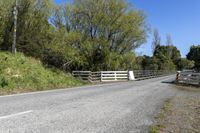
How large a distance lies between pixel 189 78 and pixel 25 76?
1624 cm

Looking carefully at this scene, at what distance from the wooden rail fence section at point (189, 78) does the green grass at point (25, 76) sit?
1110 centimetres

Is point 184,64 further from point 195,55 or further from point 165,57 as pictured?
point 195,55

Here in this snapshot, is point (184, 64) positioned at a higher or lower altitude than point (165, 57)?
lower

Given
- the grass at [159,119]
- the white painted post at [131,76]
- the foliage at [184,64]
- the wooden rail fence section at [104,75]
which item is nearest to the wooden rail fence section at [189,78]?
the wooden rail fence section at [104,75]

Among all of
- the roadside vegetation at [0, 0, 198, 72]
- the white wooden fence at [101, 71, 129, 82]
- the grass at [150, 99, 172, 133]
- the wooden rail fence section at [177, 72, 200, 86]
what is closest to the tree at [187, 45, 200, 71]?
the roadside vegetation at [0, 0, 198, 72]

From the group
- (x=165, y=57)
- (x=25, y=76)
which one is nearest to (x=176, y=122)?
(x=25, y=76)

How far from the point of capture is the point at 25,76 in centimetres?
2392

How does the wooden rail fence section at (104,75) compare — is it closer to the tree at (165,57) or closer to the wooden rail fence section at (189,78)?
the wooden rail fence section at (189,78)

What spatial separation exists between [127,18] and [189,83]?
15555 mm

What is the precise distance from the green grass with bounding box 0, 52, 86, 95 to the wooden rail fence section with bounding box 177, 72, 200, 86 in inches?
437

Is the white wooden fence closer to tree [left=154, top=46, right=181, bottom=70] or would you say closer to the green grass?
the green grass

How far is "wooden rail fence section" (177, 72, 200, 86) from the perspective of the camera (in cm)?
3212

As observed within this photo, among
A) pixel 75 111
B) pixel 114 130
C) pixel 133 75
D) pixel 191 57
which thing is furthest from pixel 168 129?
pixel 191 57

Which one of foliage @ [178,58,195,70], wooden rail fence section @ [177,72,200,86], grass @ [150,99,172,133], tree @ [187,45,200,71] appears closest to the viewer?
grass @ [150,99,172,133]
